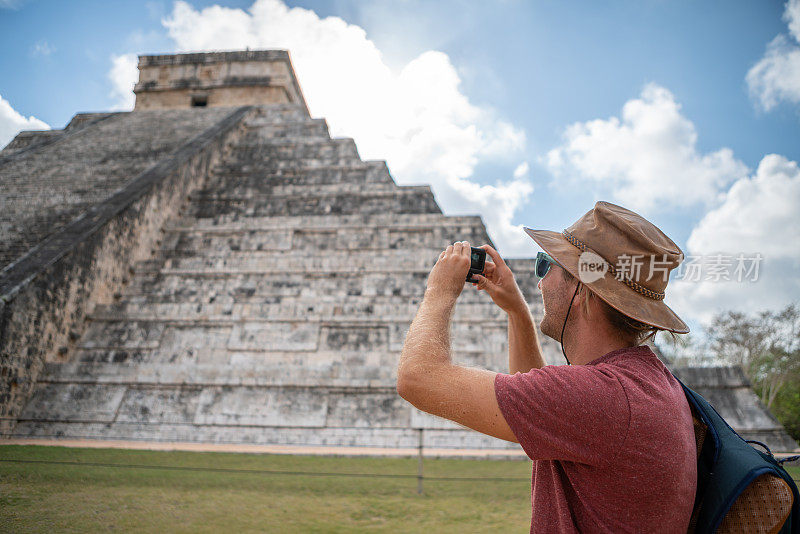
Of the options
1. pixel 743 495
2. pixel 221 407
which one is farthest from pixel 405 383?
pixel 221 407

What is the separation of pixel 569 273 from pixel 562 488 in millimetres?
568

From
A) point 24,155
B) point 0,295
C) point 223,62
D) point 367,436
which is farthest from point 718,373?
point 223,62

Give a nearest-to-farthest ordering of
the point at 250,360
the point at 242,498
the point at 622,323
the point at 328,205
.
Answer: the point at 622,323 < the point at 242,498 < the point at 250,360 < the point at 328,205

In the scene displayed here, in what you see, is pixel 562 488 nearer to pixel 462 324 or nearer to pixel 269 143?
pixel 462 324

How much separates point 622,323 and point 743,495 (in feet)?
1.53

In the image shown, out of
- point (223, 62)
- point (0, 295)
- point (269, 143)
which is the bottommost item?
point (0, 295)

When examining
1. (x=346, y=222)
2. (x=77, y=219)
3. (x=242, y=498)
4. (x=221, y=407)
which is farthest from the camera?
(x=346, y=222)

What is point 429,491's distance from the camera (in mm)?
4051

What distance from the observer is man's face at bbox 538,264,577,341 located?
4.92 ft

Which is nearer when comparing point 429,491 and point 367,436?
point 429,491

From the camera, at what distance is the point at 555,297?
4.99 ft

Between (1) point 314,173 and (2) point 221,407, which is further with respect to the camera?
(1) point 314,173

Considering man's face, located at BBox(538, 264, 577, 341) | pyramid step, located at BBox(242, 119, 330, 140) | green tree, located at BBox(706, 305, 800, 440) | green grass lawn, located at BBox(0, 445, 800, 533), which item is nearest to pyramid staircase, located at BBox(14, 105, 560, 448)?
green grass lawn, located at BBox(0, 445, 800, 533)

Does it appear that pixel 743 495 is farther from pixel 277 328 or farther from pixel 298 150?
pixel 298 150
